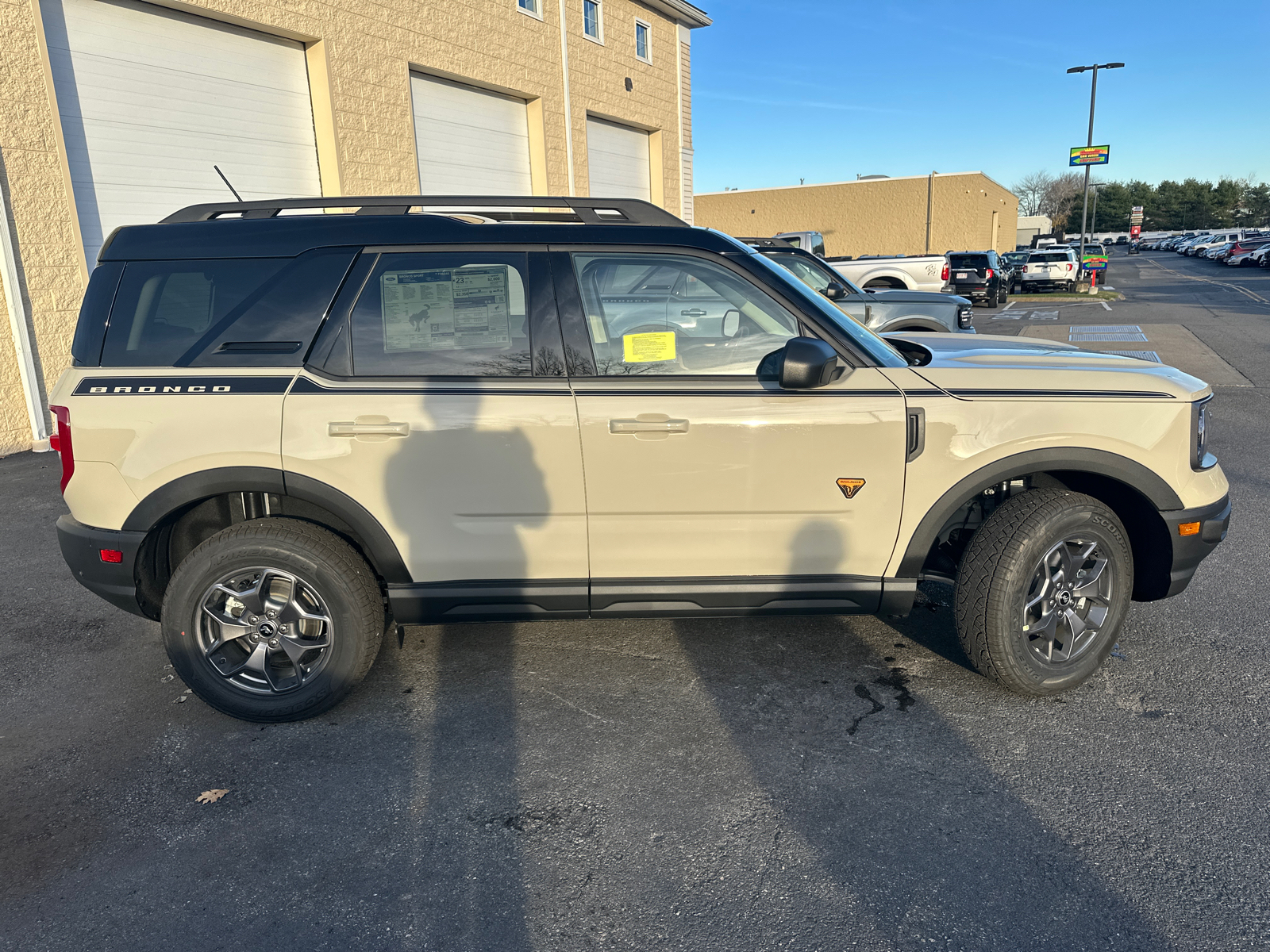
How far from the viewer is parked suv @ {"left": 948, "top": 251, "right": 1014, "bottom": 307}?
1037 inches

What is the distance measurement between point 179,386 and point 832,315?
2558mm

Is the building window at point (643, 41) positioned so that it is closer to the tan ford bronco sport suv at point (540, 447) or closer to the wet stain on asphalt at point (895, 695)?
the tan ford bronco sport suv at point (540, 447)

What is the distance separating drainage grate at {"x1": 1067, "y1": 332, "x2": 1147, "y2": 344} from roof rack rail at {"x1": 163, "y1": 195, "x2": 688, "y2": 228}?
15.3 meters

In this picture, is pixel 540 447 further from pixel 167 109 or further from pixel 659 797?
pixel 167 109

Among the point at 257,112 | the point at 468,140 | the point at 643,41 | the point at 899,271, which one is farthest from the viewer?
the point at 643,41

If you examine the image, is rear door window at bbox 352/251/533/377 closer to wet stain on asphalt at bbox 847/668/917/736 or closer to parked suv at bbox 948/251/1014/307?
wet stain on asphalt at bbox 847/668/917/736

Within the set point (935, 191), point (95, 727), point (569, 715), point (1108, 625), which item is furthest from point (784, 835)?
point (935, 191)

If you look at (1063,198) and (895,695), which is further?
(1063,198)

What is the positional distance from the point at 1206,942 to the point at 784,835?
3.72ft

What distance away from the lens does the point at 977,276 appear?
2634cm

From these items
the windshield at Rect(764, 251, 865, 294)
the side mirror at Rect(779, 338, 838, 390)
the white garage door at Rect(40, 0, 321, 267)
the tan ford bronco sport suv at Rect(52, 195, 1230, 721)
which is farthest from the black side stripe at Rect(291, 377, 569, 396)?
the white garage door at Rect(40, 0, 321, 267)

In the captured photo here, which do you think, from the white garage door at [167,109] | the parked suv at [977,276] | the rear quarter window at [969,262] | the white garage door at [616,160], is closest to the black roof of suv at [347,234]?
the white garage door at [167,109]

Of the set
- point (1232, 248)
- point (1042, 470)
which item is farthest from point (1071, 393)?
point (1232, 248)

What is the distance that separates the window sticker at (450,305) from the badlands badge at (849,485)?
1.41 m
